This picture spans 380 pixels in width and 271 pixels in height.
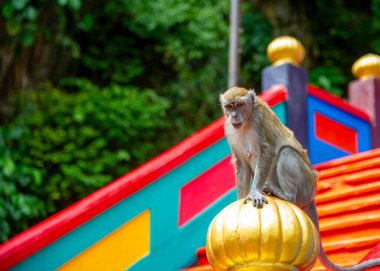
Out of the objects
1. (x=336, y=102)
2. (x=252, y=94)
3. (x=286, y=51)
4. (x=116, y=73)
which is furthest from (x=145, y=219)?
(x=116, y=73)

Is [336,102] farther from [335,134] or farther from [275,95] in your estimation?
[275,95]

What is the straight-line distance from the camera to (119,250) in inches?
175

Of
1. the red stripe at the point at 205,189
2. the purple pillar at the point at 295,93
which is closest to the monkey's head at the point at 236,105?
the red stripe at the point at 205,189

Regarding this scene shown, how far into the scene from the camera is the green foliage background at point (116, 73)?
7.17 meters

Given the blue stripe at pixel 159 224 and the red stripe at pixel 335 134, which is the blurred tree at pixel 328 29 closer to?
the red stripe at pixel 335 134

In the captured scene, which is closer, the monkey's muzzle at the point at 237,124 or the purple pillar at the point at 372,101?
the monkey's muzzle at the point at 237,124

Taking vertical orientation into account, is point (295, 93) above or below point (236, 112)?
above

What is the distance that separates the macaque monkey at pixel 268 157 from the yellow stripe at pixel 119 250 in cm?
131

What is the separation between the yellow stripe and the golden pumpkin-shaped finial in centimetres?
188

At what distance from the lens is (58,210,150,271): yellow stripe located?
429 cm

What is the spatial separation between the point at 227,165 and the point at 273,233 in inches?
103

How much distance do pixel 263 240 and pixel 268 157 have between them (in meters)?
0.94

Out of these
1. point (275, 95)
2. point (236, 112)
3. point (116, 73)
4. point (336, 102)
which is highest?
point (116, 73)

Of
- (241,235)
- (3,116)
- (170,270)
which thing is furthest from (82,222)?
(3,116)
